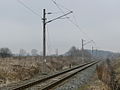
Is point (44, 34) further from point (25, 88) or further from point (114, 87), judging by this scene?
point (25, 88)

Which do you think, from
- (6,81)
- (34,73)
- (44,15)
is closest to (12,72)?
(6,81)

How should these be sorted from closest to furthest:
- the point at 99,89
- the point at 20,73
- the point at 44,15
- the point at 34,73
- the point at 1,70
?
1. the point at 99,89
2. the point at 1,70
3. the point at 20,73
4. the point at 34,73
5. the point at 44,15

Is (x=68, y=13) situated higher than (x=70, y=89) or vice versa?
(x=68, y=13)

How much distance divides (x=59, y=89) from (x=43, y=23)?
48.5 ft

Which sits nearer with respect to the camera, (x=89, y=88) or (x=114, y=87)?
(x=89, y=88)

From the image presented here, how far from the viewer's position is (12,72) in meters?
21.1

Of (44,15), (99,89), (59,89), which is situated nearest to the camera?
(59,89)

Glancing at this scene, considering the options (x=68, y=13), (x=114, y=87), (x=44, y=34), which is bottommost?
(x=114, y=87)

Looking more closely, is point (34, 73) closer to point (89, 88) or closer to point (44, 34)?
point (44, 34)

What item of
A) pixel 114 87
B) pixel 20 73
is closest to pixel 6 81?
pixel 20 73

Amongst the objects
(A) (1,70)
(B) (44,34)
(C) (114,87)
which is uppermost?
(B) (44,34)

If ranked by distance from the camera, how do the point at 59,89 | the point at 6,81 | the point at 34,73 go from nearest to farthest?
1. the point at 59,89
2. the point at 6,81
3. the point at 34,73

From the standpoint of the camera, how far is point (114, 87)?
20422 mm

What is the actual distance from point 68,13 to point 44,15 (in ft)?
10.3
